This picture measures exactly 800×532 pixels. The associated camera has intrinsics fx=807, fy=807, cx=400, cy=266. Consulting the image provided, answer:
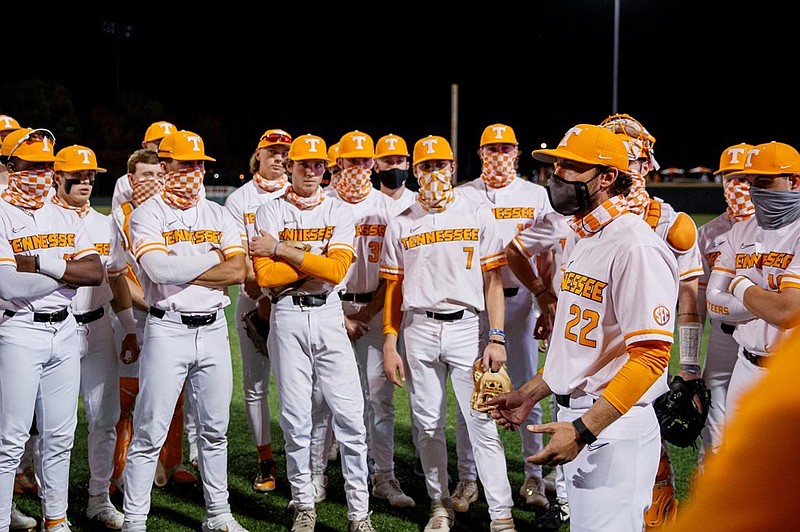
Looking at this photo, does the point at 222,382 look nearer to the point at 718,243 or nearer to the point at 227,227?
the point at 227,227

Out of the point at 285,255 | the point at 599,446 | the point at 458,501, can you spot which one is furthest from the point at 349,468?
the point at 599,446

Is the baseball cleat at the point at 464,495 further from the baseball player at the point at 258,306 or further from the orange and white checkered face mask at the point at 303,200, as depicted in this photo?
the orange and white checkered face mask at the point at 303,200

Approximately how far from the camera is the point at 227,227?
5.38 meters

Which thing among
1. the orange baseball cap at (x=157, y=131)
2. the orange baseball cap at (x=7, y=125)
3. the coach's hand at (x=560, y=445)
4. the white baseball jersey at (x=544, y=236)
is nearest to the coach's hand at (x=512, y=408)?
the coach's hand at (x=560, y=445)

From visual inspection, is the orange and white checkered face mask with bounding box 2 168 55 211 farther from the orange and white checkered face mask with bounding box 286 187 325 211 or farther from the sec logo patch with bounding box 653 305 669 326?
the sec logo patch with bounding box 653 305 669 326

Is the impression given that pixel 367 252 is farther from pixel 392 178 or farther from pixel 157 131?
pixel 157 131

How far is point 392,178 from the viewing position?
6961mm

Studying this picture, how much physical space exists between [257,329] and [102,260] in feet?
4.05

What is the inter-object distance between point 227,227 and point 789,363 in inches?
194

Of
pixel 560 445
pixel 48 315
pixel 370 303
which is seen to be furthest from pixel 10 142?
pixel 560 445

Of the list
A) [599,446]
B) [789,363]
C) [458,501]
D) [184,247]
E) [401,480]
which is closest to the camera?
[789,363]

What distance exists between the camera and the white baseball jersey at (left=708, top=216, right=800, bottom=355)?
4543mm

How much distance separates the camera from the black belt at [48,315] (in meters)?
4.88

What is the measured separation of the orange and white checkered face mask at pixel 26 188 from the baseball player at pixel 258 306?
4.93ft
